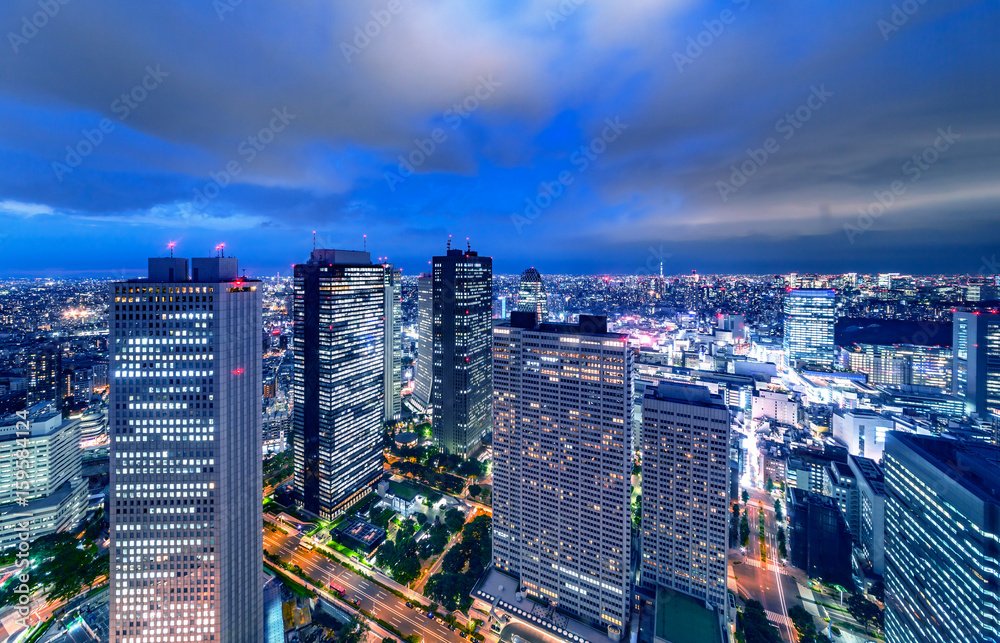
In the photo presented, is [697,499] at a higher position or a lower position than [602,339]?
lower

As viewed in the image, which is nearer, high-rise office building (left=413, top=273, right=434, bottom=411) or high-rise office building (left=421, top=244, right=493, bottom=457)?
high-rise office building (left=421, top=244, right=493, bottom=457)

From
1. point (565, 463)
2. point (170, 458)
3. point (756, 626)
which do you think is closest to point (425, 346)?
point (565, 463)

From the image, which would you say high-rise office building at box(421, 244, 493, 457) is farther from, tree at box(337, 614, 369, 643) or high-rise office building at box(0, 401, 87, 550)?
high-rise office building at box(0, 401, 87, 550)

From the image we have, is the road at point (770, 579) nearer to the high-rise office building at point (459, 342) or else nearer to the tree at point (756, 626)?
the tree at point (756, 626)

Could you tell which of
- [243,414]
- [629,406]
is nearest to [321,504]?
[243,414]

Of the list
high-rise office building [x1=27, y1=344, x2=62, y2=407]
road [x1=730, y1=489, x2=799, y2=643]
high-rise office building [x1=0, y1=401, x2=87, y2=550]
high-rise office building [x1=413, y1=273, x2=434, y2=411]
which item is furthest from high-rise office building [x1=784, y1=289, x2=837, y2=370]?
high-rise office building [x1=27, y1=344, x2=62, y2=407]

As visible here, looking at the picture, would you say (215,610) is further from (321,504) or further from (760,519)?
(760,519)

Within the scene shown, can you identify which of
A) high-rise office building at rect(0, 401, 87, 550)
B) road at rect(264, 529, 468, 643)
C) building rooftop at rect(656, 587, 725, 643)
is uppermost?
high-rise office building at rect(0, 401, 87, 550)

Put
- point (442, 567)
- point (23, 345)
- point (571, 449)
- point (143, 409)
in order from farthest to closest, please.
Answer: point (23, 345) < point (442, 567) < point (571, 449) < point (143, 409)
